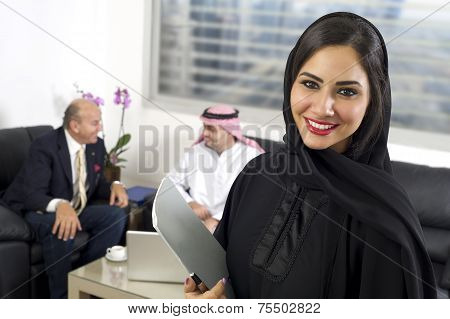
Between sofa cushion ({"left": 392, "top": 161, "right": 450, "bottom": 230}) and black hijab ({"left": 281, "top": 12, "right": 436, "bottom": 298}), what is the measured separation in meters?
1.69

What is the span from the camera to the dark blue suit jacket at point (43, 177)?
262cm

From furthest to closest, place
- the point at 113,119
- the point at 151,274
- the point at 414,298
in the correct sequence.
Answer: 1. the point at 113,119
2. the point at 151,274
3. the point at 414,298

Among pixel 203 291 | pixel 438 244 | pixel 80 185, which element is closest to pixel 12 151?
pixel 80 185

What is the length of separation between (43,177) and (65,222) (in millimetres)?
273

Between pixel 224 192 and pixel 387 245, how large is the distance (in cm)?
211

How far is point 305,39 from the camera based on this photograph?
0.92 metres

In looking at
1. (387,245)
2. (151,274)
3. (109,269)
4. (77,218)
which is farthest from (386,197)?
(77,218)

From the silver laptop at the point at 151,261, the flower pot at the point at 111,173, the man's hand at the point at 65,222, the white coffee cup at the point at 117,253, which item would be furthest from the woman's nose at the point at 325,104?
the flower pot at the point at 111,173

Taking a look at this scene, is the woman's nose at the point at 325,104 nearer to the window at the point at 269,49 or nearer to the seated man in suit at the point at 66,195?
the seated man in suit at the point at 66,195

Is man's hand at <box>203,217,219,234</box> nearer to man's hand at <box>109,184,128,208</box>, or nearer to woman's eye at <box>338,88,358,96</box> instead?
man's hand at <box>109,184,128,208</box>

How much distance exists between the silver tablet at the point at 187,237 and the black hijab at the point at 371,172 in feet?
0.79

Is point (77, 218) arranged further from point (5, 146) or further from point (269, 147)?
point (269, 147)

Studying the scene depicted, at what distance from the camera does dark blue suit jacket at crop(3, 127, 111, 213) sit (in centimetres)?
262

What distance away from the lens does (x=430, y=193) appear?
99.8 inches
